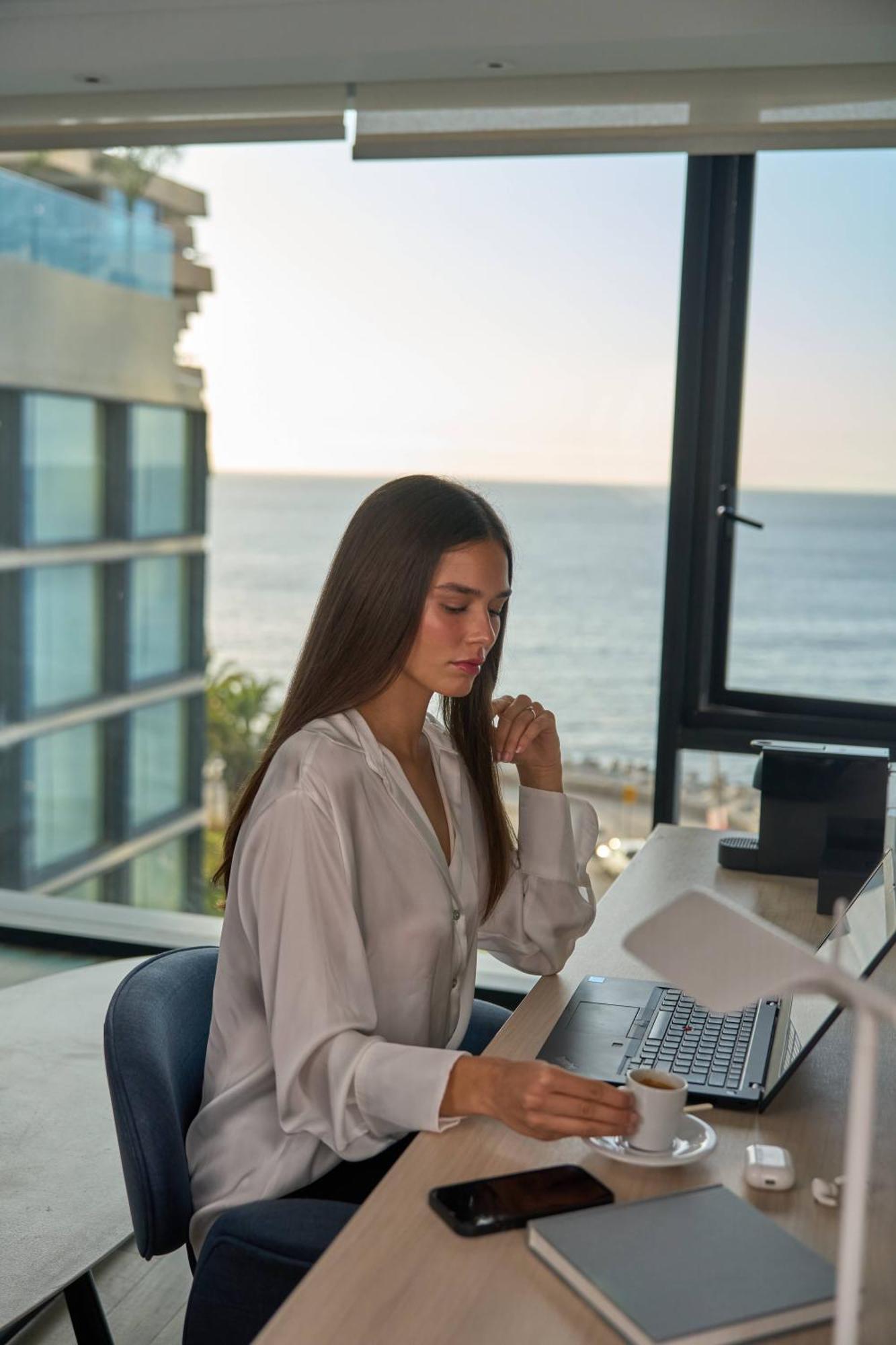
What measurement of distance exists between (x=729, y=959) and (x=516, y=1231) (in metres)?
0.45

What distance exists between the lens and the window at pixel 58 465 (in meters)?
3.95

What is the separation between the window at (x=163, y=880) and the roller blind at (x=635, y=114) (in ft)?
6.79

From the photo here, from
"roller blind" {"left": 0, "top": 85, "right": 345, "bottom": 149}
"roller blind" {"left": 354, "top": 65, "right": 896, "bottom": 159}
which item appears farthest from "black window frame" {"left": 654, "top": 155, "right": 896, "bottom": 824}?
"roller blind" {"left": 0, "top": 85, "right": 345, "bottom": 149}

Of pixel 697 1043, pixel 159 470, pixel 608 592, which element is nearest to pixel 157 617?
pixel 159 470

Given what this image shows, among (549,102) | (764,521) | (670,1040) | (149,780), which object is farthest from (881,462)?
(149,780)

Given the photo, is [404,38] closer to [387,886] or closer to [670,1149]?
[387,886]

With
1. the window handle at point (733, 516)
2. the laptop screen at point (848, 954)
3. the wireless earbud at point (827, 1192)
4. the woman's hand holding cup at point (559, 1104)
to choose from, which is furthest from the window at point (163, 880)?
the wireless earbud at point (827, 1192)

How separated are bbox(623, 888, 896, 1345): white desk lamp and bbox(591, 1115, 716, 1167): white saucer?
0.46 meters

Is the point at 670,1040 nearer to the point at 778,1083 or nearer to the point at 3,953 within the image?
the point at 778,1083

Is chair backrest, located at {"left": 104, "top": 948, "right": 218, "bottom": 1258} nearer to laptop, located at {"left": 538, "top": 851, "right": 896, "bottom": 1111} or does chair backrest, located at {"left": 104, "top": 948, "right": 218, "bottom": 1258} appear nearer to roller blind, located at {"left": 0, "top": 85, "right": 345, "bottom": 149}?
laptop, located at {"left": 538, "top": 851, "right": 896, "bottom": 1111}

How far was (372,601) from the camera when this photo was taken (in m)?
1.65

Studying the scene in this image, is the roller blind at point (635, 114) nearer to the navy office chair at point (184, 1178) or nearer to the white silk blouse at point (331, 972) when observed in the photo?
the white silk blouse at point (331, 972)

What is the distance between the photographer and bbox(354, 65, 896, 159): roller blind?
289 centimetres

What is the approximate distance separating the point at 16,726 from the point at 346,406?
1374 millimetres
